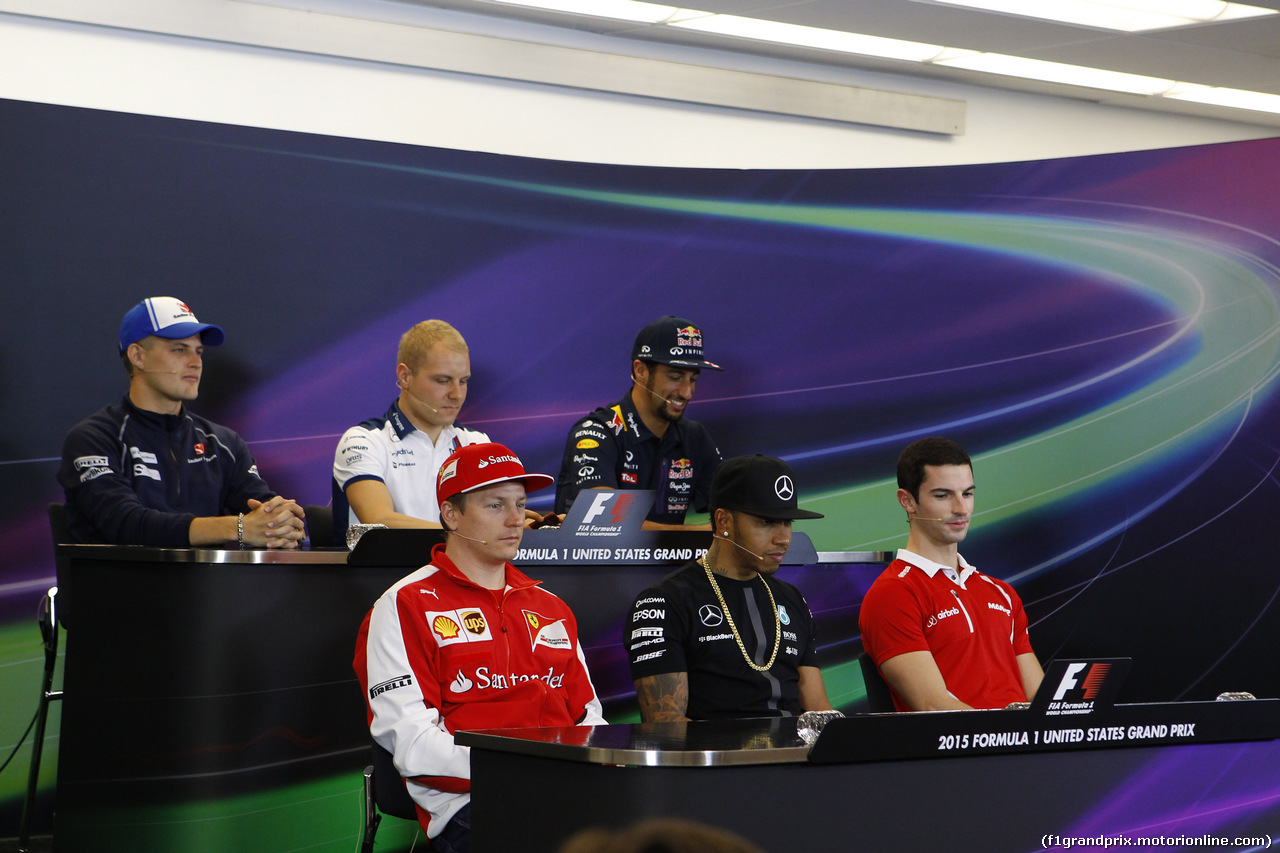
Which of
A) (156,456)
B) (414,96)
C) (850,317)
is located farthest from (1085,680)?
(414,96)

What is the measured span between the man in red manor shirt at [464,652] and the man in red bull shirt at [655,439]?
1.22 metres

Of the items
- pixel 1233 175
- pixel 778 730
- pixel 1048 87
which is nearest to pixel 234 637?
pixel 778 730

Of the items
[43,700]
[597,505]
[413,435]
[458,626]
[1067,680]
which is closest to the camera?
[1067,680]

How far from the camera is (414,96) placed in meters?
4.79

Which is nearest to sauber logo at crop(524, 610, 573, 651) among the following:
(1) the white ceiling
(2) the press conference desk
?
(2) the press conference desk

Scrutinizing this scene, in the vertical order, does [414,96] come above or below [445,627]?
above

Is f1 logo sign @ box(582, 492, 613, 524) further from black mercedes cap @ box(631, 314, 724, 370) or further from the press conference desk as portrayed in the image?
the press conference desk

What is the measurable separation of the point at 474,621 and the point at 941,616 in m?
1.10

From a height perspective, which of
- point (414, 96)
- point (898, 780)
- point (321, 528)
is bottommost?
point (898, 780)

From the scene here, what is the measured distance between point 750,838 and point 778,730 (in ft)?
0.90

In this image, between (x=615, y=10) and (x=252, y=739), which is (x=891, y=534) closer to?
(x=615, y=10)

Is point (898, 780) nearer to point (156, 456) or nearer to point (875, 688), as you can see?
point (875, 688)

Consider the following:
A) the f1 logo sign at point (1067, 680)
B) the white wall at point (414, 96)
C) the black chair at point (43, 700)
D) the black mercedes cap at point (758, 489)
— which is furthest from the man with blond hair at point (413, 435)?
the f1 logo sign at point (1067, 680)

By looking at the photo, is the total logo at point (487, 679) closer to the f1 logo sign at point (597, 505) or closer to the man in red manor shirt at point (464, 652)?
the man in red manor shirt at point (464, 652)
